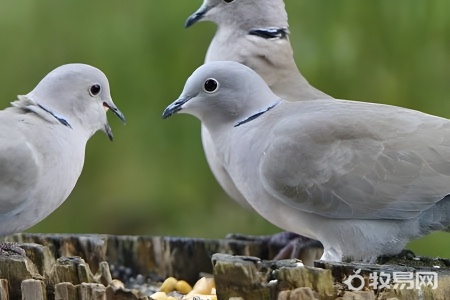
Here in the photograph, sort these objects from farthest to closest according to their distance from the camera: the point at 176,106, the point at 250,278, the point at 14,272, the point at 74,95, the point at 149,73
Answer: the point at 149,73 < the point at 176,106 < the point at 74,95 < the point at 14,272 < the point at 250,278

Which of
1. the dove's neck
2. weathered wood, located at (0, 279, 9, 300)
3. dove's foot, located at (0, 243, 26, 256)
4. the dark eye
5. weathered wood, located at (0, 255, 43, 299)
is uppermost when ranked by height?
the dark eye

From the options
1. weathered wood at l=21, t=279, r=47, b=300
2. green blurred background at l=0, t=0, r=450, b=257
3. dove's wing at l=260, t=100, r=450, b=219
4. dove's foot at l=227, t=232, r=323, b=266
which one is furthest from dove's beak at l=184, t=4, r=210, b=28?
weathered wood at l=21, t=279, r=47, b=300

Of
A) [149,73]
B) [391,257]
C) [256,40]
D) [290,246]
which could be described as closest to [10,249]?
[391,257]

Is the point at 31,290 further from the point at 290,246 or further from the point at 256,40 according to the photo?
the point at 256,40

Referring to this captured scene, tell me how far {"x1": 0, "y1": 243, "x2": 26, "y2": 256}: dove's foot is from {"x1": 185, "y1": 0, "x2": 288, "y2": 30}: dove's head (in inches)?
85.1

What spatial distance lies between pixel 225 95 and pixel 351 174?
0.63 meters

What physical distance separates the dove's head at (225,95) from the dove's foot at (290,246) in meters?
1.07

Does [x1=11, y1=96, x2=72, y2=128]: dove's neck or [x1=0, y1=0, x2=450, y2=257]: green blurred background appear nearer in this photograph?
[x1=11, y1=96, x2=72, y2=128]: dove's neck

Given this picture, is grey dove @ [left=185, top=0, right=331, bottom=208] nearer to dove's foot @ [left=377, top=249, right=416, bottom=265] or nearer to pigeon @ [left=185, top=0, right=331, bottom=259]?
pigeon @ [left=185, top=0, right=331, bottom=259]

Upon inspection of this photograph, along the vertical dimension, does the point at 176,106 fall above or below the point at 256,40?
below

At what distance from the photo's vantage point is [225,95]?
177 inches

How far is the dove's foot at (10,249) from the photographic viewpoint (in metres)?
4.04

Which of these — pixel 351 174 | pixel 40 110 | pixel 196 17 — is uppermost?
pixel 196 17

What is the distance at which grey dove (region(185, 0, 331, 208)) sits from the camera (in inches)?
225
